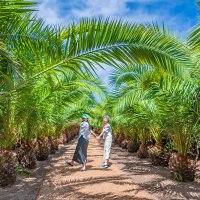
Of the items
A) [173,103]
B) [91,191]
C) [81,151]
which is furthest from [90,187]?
[81,151]

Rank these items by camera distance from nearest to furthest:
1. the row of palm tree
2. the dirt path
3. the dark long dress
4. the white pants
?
1. the dirt path
2. the row of palm tree
3. the dark long dress
4. the white pants

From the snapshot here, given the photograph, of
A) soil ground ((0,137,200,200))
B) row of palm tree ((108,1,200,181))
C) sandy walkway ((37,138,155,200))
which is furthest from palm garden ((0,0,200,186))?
sandy walkway ((37,138,155,200))

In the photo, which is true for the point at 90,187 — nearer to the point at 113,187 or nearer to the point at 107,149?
the point at 113,187

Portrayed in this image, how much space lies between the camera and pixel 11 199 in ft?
19.7

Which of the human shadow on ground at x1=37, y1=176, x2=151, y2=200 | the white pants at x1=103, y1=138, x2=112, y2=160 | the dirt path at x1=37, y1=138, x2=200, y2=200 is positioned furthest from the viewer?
the white pants at x1=103, y1=138, x2=112, y2=160

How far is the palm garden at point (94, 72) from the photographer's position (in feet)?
14.5

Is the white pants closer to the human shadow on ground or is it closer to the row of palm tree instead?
the row of palm tree

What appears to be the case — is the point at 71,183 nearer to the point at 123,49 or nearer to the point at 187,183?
the point at 187,183

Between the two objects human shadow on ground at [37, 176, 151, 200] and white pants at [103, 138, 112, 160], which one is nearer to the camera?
human shadow on ground at [37, 176, 151, 200]

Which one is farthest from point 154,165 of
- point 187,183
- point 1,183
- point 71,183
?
point 1,183

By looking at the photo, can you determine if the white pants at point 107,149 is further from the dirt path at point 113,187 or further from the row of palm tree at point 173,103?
the row of palm tree at point 173,103

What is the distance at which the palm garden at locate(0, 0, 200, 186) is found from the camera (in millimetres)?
4414

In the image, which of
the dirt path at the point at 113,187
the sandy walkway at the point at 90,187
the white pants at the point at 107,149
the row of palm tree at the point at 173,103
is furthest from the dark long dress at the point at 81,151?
the row of palm tree at the point at 173,103

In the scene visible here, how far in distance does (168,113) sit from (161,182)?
152cm
